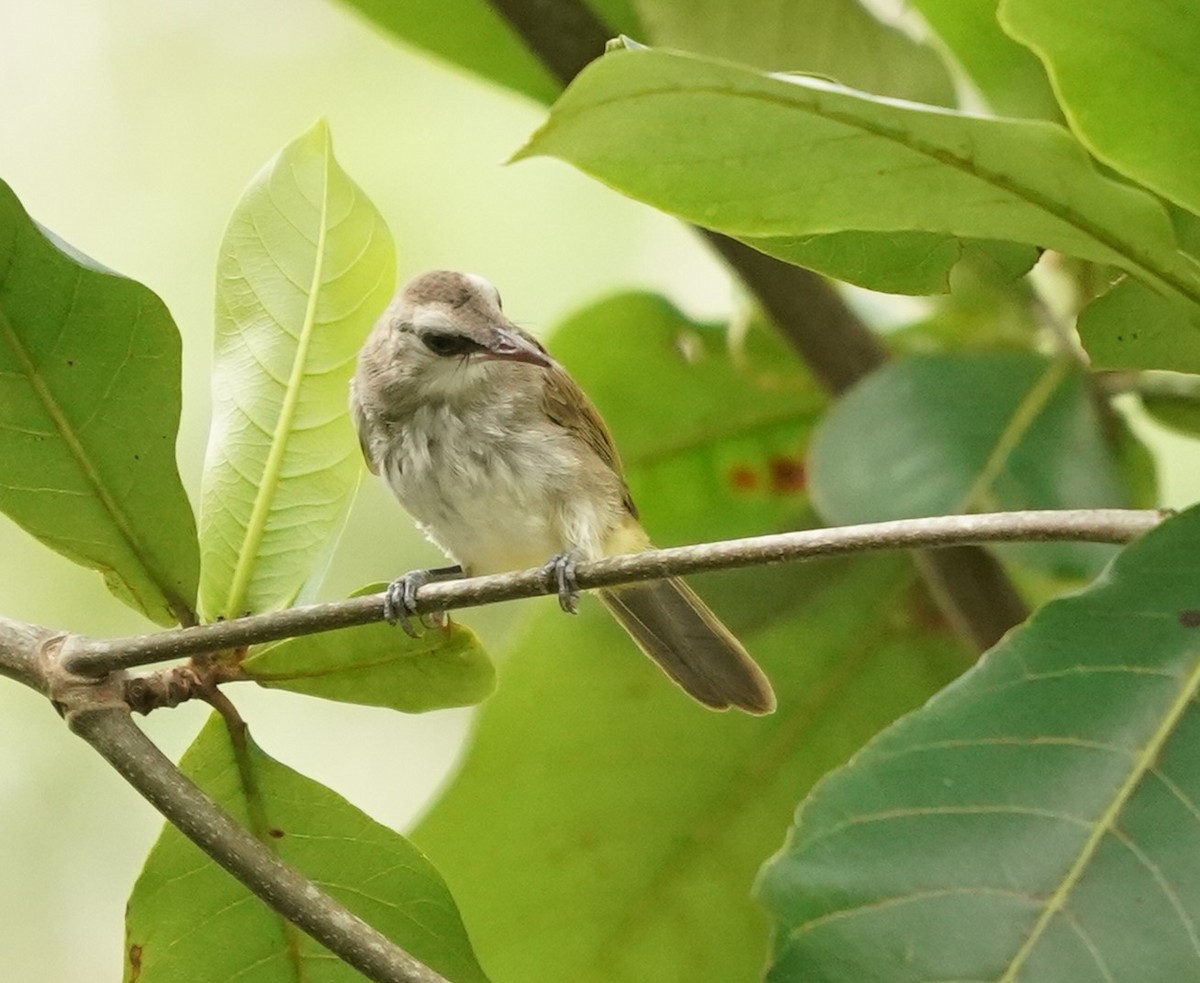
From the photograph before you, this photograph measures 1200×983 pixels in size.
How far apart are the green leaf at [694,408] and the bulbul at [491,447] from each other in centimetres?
6

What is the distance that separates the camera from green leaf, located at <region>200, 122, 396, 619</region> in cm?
153

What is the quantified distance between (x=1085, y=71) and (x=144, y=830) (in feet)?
11.7

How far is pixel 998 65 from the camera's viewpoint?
199 centimetres

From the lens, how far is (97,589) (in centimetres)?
362

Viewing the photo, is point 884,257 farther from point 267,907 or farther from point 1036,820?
point 267,907

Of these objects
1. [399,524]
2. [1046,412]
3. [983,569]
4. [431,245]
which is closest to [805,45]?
[1046,412]

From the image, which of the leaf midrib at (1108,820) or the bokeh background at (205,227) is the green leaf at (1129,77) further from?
the bokeh background at (205,227)

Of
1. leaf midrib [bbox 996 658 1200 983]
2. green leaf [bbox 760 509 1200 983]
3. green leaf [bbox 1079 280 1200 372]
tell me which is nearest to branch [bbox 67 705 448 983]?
green leaf [bbox 760 509 1200 983]

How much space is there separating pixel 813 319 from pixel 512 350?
0.49 metres

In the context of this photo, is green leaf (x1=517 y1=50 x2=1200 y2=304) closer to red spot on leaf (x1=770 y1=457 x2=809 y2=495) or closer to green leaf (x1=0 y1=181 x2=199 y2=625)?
green leaf (x1=0 y1=181 x2=199 y2=625)

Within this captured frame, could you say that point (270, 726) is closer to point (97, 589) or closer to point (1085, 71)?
point (97, 589)

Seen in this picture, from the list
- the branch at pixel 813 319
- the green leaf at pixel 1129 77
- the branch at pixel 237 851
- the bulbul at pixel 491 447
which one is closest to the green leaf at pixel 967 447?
the branch at pixel 813 319

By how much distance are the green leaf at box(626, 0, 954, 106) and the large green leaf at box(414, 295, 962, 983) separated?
0.50 metres

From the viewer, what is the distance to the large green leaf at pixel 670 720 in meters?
2.12
